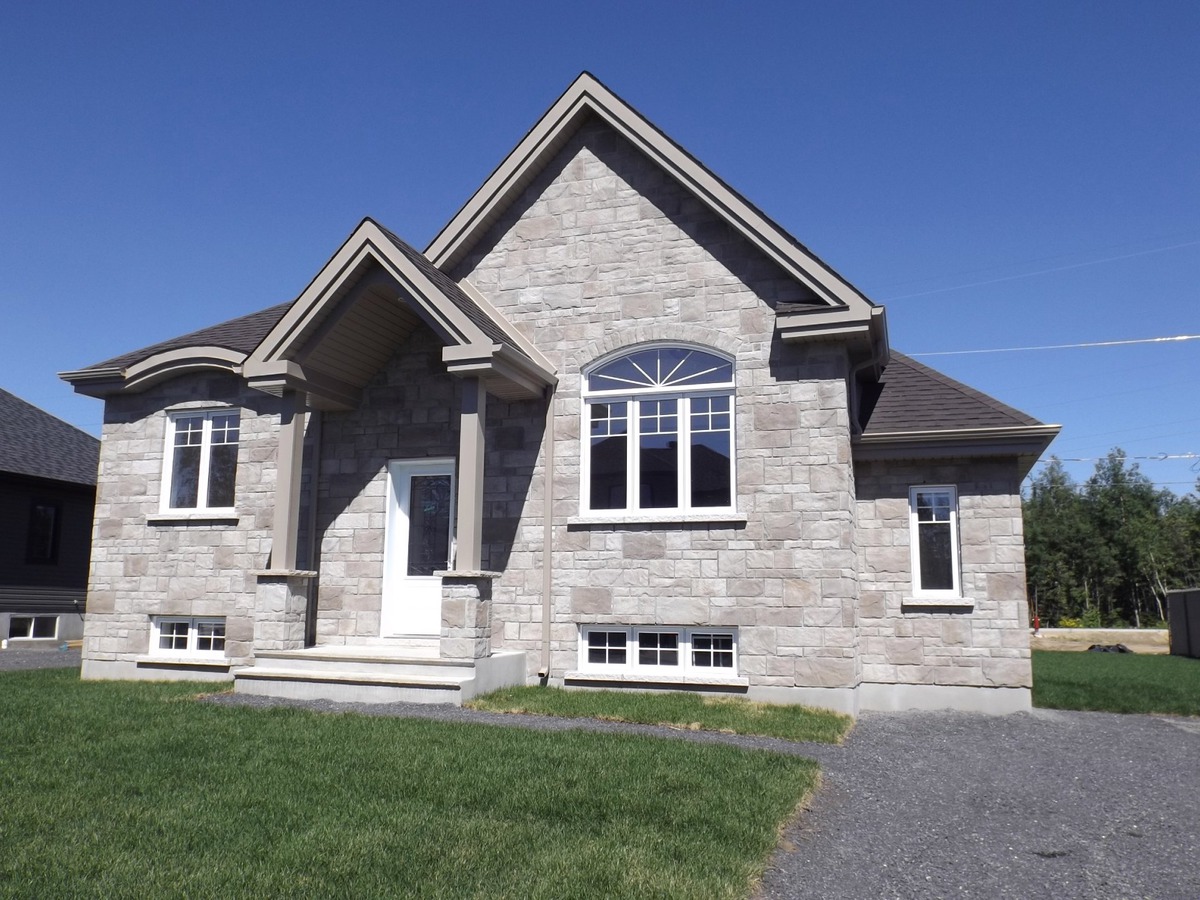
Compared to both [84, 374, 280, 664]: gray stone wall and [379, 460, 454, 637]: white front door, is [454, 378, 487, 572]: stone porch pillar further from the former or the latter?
[84, 374, 280, 664]: gray stone wall

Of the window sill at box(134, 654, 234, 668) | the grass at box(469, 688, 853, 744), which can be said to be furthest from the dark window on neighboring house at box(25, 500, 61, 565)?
the grass at box(469, 688, 853, 744)

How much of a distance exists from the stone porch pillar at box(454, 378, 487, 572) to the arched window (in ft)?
4.97

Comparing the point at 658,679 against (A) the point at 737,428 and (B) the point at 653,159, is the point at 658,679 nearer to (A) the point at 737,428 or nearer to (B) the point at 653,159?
(A) the point at 737,428

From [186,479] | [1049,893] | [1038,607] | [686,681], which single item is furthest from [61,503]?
[1038,607]

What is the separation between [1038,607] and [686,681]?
39005 millimetres

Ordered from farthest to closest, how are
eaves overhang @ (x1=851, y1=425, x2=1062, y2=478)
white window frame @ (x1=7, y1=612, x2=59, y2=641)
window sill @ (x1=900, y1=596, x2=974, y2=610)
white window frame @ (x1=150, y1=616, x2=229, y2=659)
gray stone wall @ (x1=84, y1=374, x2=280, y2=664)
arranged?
white window frame @ (x1=7, y1=612, x2=59, y2=641)
white window frame @ (x1=150, y1=616, x2=229, y2=659)
gray stone wall @ (x1=84, y1=374, x2=280, y2=664)
window sill @ (x1=900, y1=596, x2=974, y2=610)
eaves overhang @ (x1=851, y1=425, x2=1062, y2=478)

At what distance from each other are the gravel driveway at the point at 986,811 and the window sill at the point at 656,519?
265cm

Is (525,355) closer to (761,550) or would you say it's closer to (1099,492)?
(761,550)

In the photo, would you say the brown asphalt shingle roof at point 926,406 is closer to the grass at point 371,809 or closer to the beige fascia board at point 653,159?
the beige fascia board at point 653,159

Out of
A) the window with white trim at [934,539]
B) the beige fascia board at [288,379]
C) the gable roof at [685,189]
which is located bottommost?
the window with white trim at [934,539]

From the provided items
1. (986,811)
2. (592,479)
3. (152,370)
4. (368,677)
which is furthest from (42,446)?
(986,811)

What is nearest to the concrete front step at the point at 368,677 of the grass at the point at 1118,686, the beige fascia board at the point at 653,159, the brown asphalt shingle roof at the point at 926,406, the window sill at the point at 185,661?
A: the window sill at the point at 185,661

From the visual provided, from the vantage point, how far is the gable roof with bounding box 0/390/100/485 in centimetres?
2208

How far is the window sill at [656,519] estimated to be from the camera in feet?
36.3
